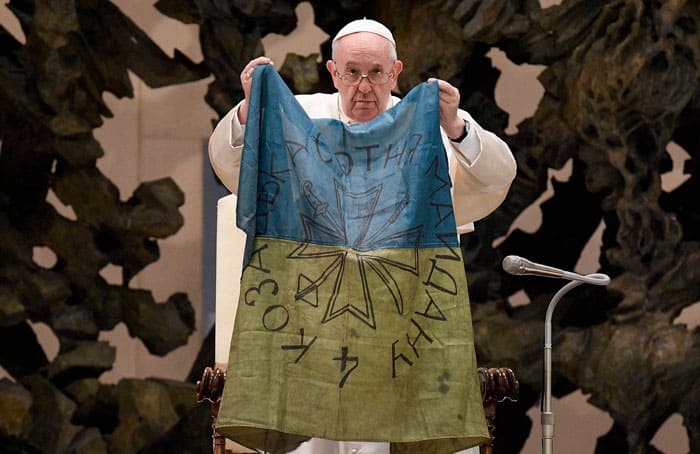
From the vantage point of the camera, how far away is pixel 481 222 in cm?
782

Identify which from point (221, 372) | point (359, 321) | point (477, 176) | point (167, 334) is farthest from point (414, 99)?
point (167, 334)

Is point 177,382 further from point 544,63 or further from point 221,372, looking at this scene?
point 221,372

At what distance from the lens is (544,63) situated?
7.90 metres

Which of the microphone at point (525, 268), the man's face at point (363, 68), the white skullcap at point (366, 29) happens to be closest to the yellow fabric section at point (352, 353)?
the microphone at point (525, 268)

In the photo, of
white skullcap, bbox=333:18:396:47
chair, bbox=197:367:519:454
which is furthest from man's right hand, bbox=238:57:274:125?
chair, bbox=197:367:519:454

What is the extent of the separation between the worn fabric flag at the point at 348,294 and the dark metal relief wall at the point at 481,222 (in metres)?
3.95

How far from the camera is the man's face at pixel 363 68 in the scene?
13.0 feet

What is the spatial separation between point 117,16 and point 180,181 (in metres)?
0.99

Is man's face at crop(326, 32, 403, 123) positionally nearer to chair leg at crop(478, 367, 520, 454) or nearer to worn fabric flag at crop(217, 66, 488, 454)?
worn fabric flag at crop(217, 66, 488, 454)

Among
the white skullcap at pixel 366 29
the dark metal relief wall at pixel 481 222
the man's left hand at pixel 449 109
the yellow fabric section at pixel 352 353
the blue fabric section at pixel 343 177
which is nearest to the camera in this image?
the yellow fabric section at pixel 352 353

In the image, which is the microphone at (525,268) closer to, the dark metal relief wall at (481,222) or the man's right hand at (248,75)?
the man's right hand at (248,75)

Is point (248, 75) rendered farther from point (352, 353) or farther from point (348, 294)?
point (352, 353)

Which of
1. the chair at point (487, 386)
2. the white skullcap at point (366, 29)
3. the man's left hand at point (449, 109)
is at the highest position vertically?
the white skullcap at point (366, 29)

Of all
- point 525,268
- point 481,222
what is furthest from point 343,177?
point 481,222
